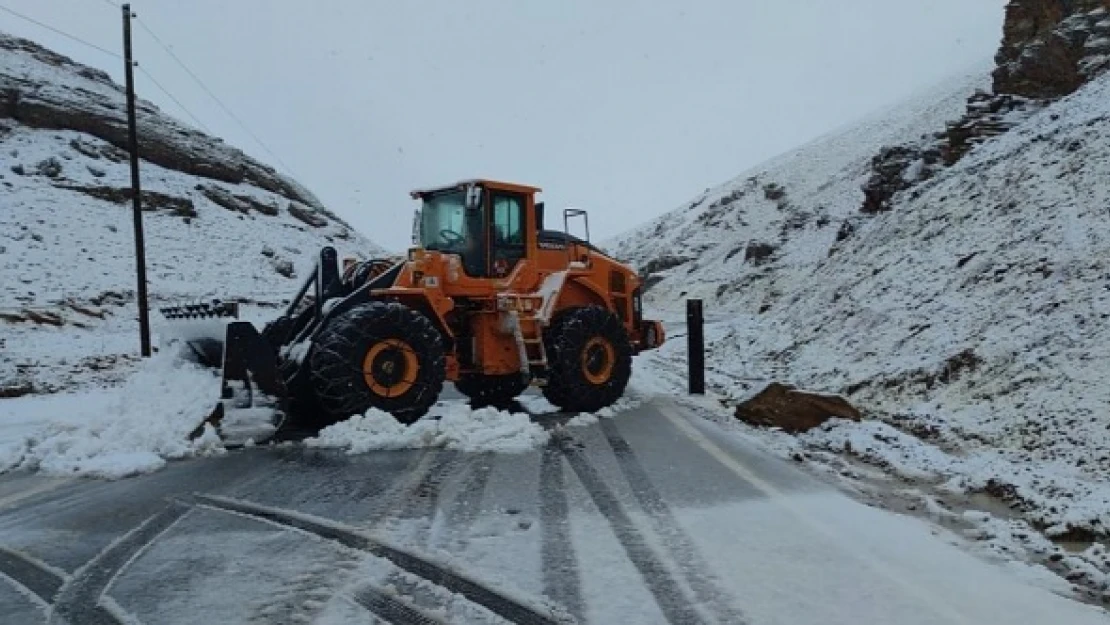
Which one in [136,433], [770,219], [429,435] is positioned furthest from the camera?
[770,219]

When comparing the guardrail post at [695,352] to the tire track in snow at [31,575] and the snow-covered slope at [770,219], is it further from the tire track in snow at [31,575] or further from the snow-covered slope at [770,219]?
the snow-covered slope at [770,219]

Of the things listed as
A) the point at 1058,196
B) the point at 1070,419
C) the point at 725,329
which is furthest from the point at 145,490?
the point at 725,329

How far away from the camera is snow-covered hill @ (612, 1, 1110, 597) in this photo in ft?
18.6

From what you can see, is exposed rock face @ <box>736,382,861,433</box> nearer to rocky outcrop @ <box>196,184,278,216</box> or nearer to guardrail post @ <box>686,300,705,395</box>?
guardrail post @ <box>686,300,705,395</box>

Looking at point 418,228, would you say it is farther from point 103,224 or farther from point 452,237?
point 103,224

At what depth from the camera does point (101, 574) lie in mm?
3998

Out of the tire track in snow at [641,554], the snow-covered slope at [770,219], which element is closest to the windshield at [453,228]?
the tire track in snow at [641,554]

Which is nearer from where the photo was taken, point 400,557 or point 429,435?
point 400,557

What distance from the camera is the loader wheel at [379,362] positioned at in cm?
763

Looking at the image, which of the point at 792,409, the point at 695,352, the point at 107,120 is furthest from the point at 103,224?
the point at 792,409

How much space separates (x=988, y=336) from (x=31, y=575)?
8.96m

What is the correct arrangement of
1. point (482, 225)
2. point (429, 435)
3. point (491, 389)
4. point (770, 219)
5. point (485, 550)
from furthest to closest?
point (770, 219), point (491, 389), point (482, 225), point (429, 435), point (485, 550)

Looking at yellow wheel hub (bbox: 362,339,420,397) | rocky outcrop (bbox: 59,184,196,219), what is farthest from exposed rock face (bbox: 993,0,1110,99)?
rocky outcrop (bbox: 59,184,196,219)

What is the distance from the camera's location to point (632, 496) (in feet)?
17.9
